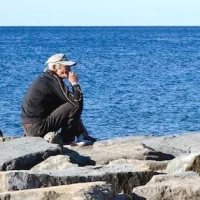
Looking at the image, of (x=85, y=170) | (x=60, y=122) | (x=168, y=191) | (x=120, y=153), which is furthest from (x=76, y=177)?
(x=60, y=122)

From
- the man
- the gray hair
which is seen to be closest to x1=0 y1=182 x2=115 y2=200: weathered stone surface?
the man

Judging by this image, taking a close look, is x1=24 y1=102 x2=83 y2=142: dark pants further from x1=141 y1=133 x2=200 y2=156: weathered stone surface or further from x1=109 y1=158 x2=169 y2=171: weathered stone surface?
x1=109 y1=158 x2=169 y2=171: weathered stone surface

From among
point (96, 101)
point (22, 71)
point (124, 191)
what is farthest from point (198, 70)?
point (124, 191)

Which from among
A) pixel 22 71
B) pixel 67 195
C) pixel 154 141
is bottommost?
pixel 22 71

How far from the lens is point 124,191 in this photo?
748 cm

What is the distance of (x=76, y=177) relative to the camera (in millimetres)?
7328

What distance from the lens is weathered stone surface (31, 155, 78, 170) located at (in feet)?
28.2

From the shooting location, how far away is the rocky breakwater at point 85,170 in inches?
255

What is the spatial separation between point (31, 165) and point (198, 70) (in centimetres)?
4408

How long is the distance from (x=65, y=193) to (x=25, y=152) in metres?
3.00

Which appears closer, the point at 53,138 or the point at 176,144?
the point at 53,138

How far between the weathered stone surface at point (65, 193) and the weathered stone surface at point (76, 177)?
0.57 m

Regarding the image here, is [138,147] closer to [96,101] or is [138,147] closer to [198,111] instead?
[198,111]

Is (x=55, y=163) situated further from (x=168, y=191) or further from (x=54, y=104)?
(x=54, y=104)
